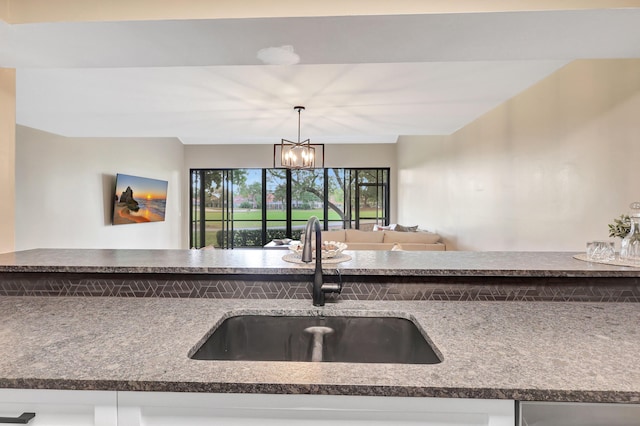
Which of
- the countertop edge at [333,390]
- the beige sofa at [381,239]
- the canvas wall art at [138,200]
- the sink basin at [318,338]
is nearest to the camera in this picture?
the countertop edge at [333,390]

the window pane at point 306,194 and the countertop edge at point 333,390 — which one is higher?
the window pane at point 306,194

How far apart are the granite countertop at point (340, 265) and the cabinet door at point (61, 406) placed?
62 centimetres

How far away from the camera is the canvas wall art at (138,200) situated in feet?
17.8

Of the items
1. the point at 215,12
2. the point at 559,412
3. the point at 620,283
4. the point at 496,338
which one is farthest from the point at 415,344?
the point at 215,12

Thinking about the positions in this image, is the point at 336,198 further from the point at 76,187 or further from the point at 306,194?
the point at 76,187

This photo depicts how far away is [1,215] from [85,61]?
890mm

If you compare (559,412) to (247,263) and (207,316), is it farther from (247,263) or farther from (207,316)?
(247,263)

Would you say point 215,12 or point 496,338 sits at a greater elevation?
point 215,12

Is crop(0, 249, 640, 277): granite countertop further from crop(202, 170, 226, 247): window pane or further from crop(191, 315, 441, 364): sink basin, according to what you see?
crop(202, 170, 226, 247): window pane

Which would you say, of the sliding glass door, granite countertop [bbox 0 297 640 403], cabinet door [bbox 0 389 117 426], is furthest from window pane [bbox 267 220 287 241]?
cabinet door [bbox 0 389 117 426]

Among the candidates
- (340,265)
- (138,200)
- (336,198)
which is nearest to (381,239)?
(340,265)

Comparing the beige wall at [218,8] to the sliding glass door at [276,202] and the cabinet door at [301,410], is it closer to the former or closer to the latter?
the cabinet door at [301,410]

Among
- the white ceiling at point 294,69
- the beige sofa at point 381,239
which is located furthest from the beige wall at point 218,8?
the beige sofa at point 381,239

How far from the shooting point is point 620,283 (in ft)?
4.25
